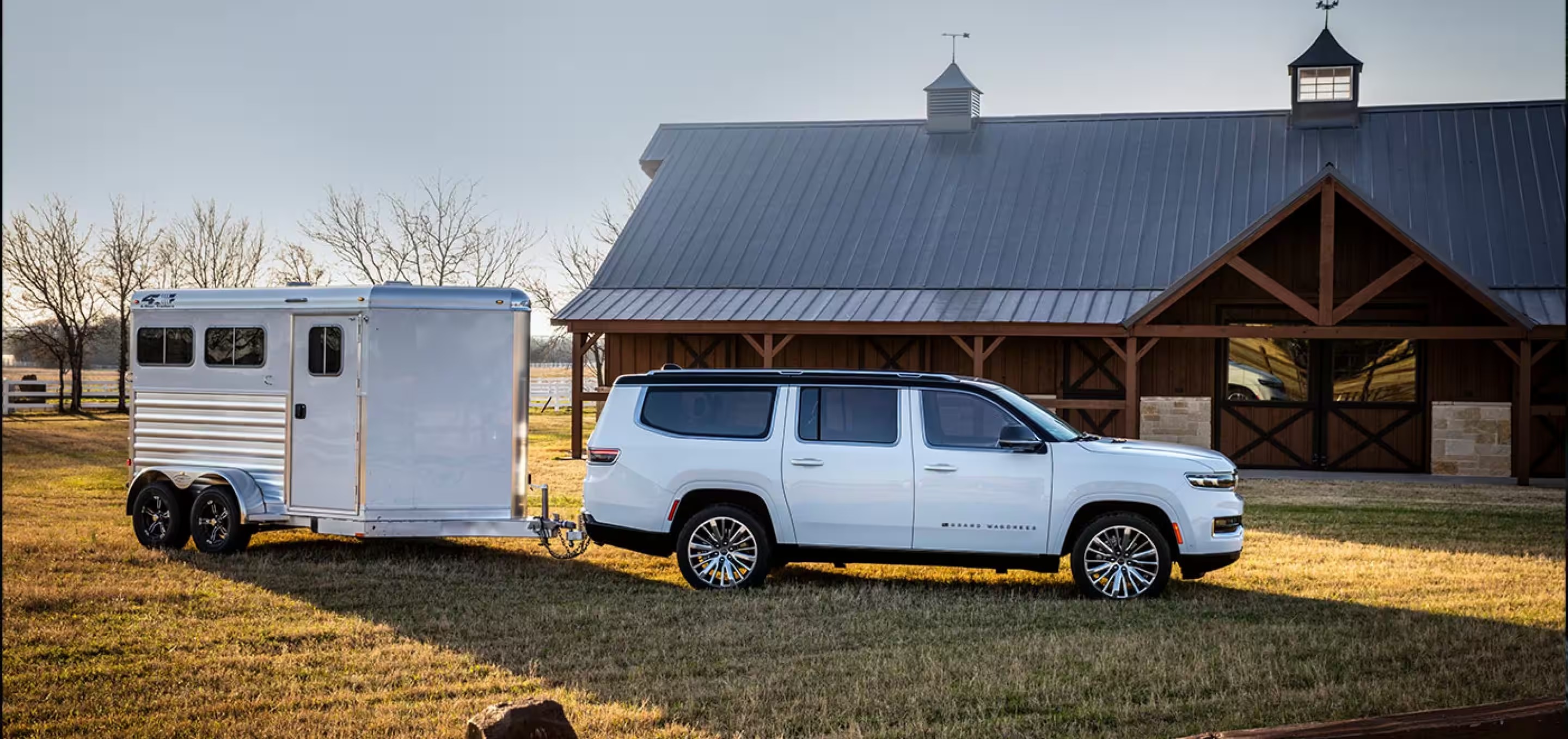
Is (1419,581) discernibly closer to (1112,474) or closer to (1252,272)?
(1112,474)

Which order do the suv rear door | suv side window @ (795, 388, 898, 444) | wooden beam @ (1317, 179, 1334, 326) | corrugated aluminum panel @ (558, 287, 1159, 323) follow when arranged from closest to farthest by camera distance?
the suv rear door
suv side window @ (795, 388, 898, 444)
wooden beam @ (1317, 179, 1334, 326)
corrugated aluminum panel @ (558, 287, 1159, 323)

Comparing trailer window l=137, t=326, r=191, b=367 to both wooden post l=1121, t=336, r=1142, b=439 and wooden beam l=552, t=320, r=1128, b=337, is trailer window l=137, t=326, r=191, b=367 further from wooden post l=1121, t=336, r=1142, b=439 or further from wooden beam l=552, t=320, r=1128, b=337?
wooden post l=1121, t=336, r=1142, b=439

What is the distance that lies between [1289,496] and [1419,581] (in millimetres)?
7897

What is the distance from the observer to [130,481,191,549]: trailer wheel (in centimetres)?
1298

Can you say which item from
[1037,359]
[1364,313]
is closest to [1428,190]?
[1364,313]

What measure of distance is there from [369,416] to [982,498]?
5307 mm

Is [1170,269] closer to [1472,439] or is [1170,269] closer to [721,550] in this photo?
[1472,439]

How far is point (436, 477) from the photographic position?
1213 centimetres

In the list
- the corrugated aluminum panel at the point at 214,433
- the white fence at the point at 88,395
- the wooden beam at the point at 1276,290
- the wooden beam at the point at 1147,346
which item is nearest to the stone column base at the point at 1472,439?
the wooden beam at the point at 1276,290

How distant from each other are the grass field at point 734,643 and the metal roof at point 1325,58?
16081mm

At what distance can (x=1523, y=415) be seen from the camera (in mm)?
20938

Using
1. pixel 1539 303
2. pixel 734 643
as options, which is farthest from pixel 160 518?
pixel 1539 303

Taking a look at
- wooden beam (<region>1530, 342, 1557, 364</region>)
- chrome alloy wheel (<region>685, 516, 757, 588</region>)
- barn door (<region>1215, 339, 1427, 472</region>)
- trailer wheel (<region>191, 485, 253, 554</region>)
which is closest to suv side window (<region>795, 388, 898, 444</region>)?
chrome alloy wheel (<region>685, 516, 757, 588</region>)

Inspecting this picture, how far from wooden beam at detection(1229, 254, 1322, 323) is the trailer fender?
48.2 ft
